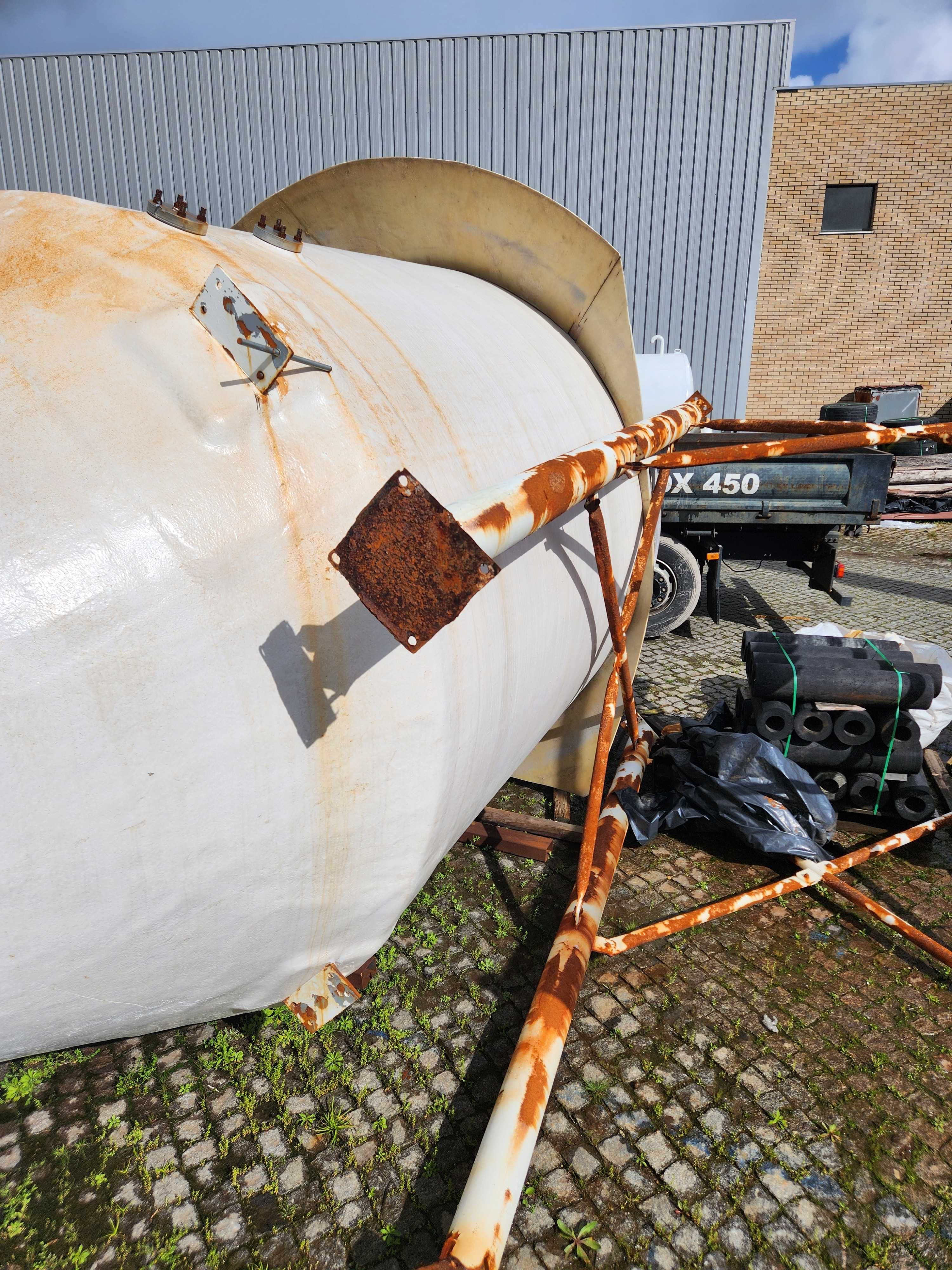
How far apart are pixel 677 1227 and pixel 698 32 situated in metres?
13.7

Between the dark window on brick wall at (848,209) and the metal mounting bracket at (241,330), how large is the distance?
46.5 ft

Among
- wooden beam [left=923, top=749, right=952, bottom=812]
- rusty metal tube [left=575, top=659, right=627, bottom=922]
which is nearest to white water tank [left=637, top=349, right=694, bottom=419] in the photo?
wooden beam [left=923, top=749, right=952, bottom=812]

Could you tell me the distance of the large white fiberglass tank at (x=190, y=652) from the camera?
1.17 m

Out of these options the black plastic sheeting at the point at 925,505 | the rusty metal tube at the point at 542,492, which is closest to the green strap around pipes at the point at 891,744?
the rusty metal tube at the point at 542,492

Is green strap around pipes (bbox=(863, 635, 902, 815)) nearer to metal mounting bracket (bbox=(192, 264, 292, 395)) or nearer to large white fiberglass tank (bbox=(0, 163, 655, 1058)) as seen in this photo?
large white fiberglass tank (bbox=(0, 163, 655, 1058))

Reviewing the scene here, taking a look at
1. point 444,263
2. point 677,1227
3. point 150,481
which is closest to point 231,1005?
point 150,481

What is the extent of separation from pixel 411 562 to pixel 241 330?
50cm

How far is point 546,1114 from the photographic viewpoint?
214cm

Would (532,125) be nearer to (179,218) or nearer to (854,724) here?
(854,724)

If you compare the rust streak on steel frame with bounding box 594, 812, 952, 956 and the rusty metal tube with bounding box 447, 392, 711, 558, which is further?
the rust streak on steel frame with bounding box 594, 812, 952, 956

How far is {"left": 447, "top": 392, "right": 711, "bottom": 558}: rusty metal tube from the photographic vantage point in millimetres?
1328

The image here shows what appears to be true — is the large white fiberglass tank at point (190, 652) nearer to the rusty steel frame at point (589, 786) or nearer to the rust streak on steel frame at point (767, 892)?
the rusty steel frame at point (589, 786)

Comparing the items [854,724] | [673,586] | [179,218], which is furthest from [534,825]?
[673,586]

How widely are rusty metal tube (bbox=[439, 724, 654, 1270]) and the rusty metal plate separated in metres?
1.14
